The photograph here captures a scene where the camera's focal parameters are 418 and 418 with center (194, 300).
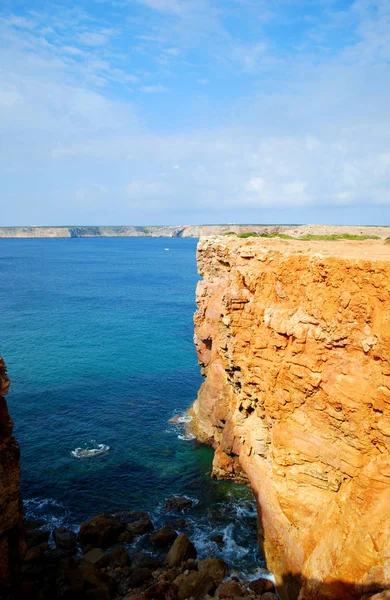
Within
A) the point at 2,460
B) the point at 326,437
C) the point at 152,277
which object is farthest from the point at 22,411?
the point at 152,277

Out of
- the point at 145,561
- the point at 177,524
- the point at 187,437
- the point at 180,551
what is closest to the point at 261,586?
the point at 180,551

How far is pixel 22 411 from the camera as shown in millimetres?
43562

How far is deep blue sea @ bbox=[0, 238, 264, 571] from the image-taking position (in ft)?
103

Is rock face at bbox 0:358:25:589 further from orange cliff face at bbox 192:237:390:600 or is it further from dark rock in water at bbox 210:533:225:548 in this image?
dark rock in water at bbox 210:533:225:548

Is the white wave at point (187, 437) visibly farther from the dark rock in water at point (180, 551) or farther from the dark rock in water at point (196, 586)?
the dark rock in water at point (196, 586)

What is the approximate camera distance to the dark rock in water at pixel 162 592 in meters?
23.0

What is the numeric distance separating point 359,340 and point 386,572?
28.1ft

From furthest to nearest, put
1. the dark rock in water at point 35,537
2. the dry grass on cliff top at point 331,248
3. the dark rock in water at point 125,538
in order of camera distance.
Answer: the dark rock in water at point 125,538 → the dark rock in water at point 35,537 → the dry grass on cliff top at point 331,248

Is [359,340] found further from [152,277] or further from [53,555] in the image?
[152,277]

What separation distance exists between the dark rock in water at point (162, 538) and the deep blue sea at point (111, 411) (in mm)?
1648

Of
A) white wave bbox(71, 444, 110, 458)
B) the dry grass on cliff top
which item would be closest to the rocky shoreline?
white wave bbox(71, 444, 110, 458)

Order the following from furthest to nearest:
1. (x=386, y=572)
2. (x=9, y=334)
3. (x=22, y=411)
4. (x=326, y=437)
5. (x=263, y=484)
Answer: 1. (x=9, y=334)
2. (x=22, y=411)
3. (x=263, y=484)
4. (x=326, y=437)
5. (x=386, y=572)

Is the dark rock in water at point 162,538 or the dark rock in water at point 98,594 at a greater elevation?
the dark rock in water at point 98,594

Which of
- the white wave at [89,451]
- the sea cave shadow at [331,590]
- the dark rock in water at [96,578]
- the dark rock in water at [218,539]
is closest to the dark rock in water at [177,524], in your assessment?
the dark rock in water at [218,539]
